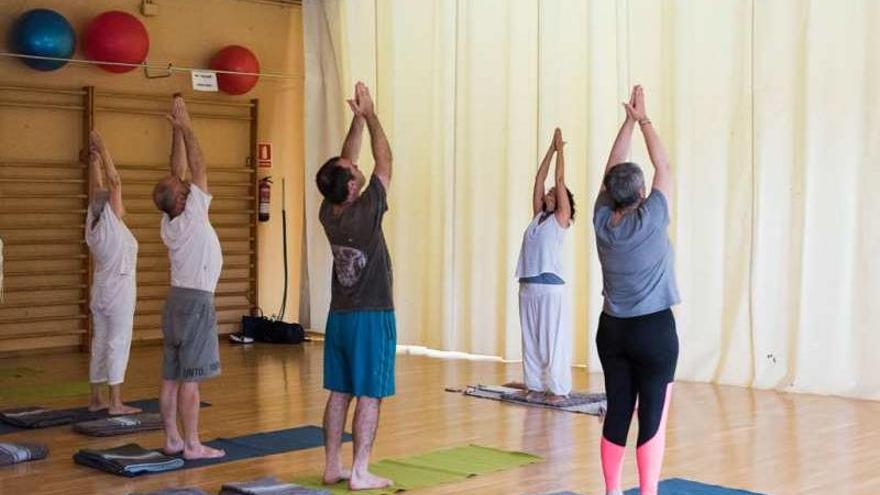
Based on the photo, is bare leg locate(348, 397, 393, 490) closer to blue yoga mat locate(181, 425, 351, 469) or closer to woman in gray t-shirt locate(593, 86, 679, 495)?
blue yoga mat locate(181, 425, 351, 469)

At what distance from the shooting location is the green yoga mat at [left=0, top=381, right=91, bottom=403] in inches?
262

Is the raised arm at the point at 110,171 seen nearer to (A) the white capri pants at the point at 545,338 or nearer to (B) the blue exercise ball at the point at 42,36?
(A) the white capri pants at the point at 545,338

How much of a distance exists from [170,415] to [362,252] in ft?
4.35

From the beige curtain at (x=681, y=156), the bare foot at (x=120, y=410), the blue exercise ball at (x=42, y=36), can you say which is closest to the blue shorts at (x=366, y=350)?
the bare foot at (x=120, y=410)

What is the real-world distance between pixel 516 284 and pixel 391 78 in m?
2.20

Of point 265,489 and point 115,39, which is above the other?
point 115,39

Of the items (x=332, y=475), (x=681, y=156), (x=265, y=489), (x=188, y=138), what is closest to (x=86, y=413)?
(x=188, y=138)

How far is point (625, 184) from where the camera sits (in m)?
3.61

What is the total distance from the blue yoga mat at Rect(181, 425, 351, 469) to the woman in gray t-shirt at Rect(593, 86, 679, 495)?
72.6 inches

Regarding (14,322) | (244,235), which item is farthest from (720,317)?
(14,322)

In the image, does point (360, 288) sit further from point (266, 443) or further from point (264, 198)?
point (264, 198)

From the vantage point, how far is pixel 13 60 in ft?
27.6

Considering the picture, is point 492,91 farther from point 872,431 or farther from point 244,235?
point 872,431

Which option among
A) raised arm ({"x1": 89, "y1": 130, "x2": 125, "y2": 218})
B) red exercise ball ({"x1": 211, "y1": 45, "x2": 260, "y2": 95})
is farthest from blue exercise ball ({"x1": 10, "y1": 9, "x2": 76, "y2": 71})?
raised arm ({"x1": 89, "y1": 130, "x2": 125, "y2": 218})
